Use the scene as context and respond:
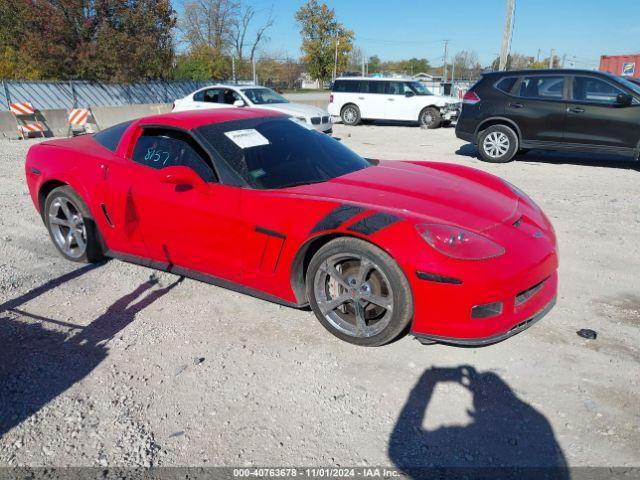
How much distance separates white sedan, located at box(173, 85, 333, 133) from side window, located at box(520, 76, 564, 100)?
5409 millimetres

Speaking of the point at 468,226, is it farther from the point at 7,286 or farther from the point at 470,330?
the point at 7,286

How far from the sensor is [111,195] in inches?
153

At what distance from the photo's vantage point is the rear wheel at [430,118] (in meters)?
16.7

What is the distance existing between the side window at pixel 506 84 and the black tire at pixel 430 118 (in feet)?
24.0

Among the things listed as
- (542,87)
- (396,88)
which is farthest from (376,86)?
(542,87)

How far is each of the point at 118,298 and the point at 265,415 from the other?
1.92 meters

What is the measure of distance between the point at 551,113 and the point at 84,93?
1901 cm

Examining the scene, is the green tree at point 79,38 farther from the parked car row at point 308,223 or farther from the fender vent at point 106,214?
the fender vent at point 106,214

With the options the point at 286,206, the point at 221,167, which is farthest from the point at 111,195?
the point at 286,206

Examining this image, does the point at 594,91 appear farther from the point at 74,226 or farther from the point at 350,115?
the point at 350,115

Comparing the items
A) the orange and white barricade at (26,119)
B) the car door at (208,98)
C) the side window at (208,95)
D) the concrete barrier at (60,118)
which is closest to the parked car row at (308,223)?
the car door at (208,98)

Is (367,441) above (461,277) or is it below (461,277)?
below

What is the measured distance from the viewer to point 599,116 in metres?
8.44

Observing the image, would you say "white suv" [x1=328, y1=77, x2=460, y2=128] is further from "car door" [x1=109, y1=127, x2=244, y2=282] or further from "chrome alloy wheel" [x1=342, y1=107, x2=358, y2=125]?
"car door" [x1=109, y1=127, x2=244, y2=282]
